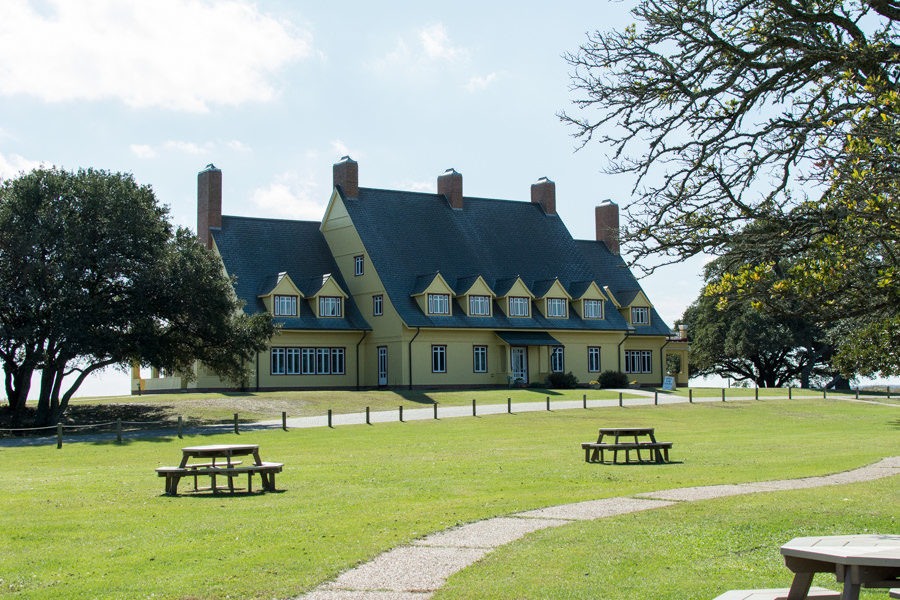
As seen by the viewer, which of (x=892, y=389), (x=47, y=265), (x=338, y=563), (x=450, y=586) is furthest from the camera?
(x=892, y=389)

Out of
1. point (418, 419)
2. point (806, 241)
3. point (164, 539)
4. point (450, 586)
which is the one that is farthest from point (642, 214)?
point (418, 419)

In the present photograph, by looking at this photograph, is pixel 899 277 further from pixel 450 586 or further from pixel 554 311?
pixel 554 311

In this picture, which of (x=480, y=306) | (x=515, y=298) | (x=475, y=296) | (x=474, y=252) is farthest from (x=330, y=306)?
(x=515, y=298)

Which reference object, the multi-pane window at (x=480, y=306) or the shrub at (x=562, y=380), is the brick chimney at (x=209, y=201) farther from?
the shrub at (x=562, y=380)

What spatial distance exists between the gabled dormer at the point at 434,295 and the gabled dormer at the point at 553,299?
7.00m

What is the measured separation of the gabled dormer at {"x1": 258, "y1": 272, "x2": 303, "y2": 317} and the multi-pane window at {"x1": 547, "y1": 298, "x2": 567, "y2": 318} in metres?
16.1

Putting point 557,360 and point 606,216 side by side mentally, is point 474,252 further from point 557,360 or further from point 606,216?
point 606,216

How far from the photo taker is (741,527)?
39.3 ft

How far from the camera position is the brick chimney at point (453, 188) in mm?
65750

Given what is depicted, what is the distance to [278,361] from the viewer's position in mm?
56188

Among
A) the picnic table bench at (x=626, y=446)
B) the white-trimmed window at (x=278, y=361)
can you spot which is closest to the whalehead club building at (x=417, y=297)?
the white-trimmed window at (x=278, y=361)

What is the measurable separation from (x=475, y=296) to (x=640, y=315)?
48.8ft

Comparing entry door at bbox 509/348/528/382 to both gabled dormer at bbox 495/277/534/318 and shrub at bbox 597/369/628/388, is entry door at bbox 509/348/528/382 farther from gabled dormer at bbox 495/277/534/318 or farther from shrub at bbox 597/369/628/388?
shrub at bbox 597/369/628/388

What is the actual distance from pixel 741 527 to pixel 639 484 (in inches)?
210
